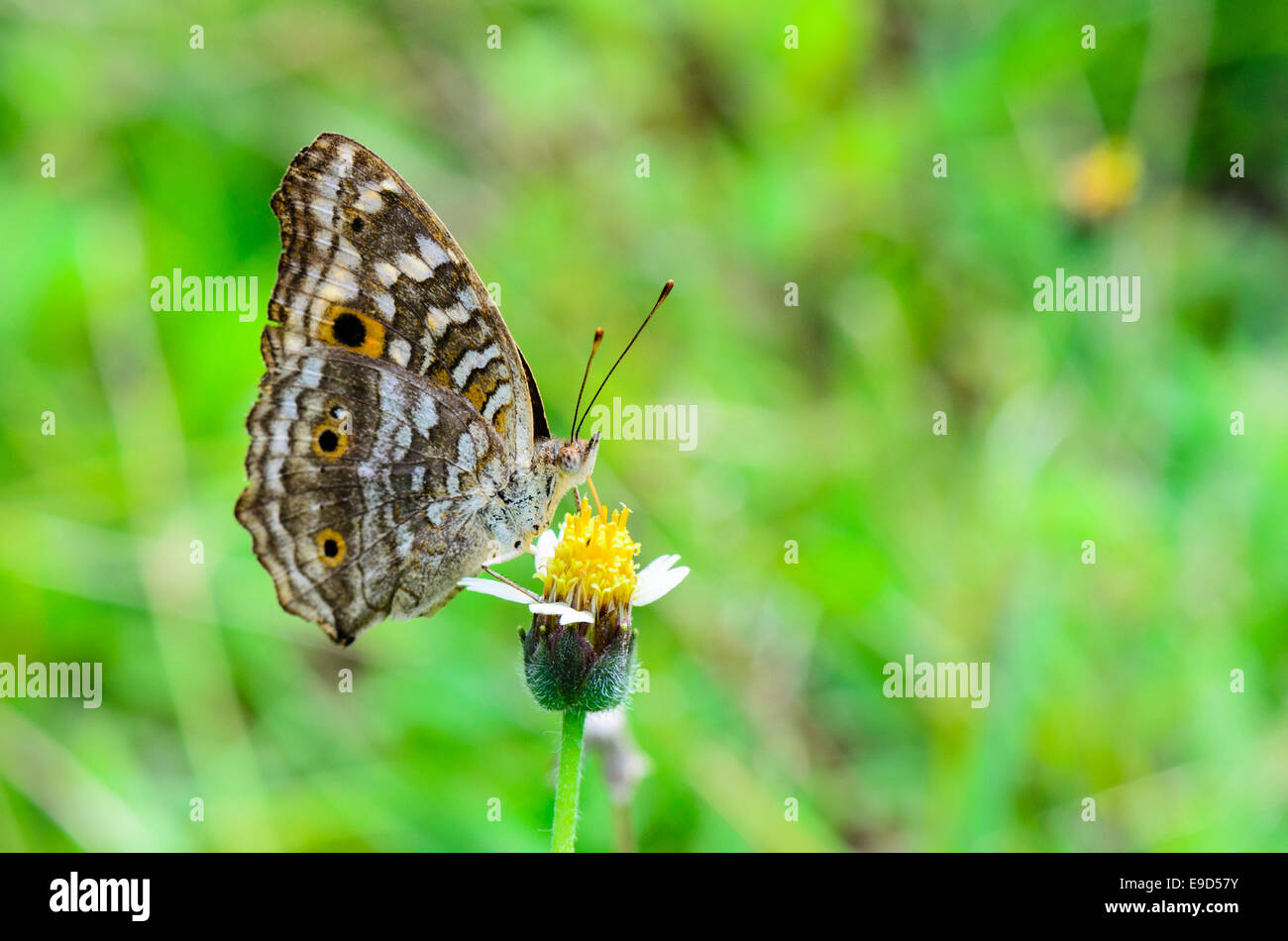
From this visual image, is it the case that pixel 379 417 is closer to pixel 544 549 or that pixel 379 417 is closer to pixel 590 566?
pixel 544 549

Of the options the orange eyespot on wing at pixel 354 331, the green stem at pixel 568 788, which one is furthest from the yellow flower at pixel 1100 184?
the green stem at pixel 568 788

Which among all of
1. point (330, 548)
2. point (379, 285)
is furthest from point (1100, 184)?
point (330, 548)

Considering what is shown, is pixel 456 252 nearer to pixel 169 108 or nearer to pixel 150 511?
pixel 150 511

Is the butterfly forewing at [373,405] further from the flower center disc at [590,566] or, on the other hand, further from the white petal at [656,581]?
the white petal at [656,581]

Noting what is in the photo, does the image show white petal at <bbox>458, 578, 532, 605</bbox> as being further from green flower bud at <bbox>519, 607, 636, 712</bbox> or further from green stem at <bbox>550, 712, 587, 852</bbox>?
green stem at <bbox>550, 712, 587, 852</bbox>

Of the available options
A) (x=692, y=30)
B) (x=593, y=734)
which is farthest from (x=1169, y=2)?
(x=593, y=734)
